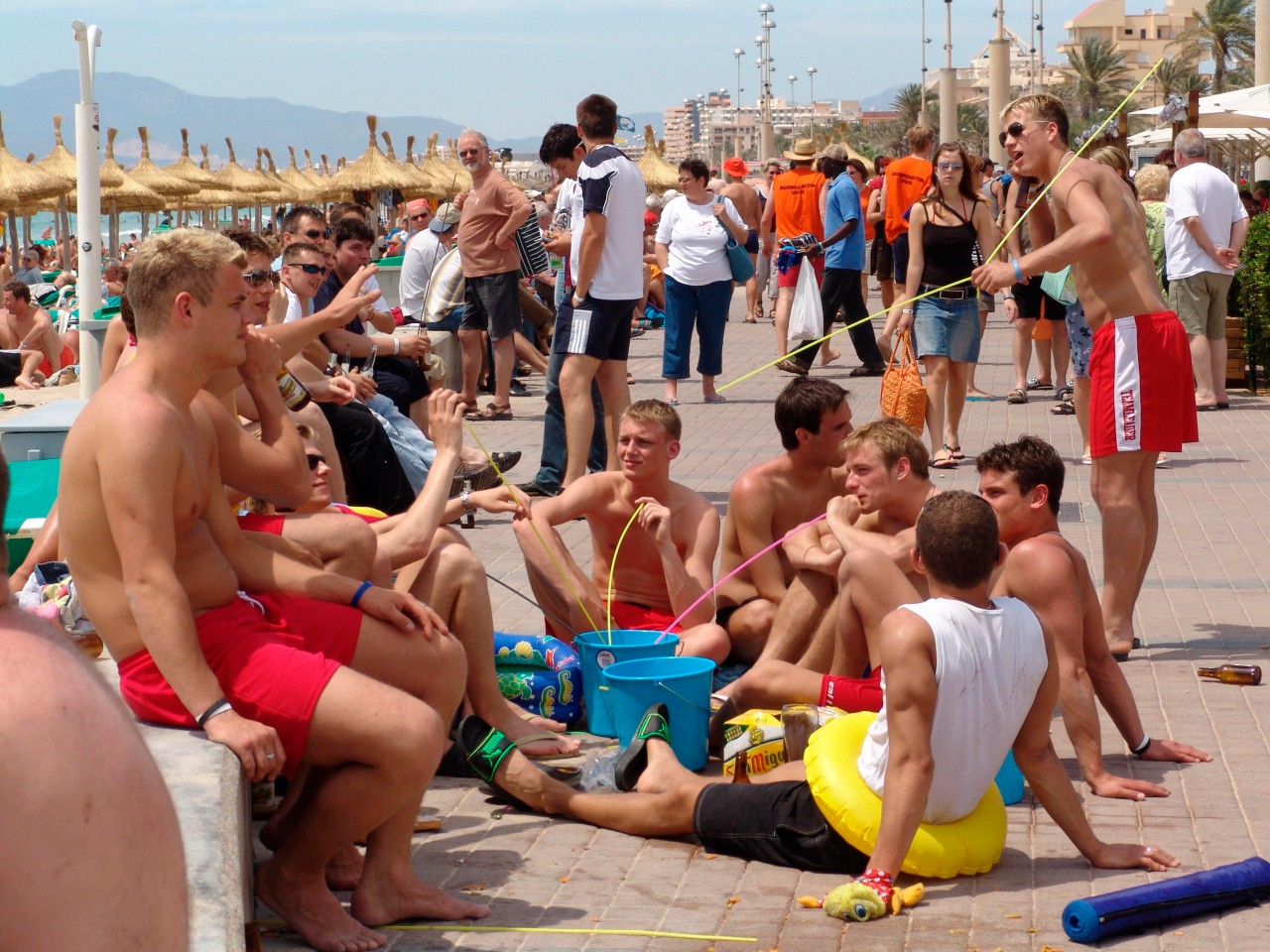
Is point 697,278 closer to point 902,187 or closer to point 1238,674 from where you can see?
point 902,187

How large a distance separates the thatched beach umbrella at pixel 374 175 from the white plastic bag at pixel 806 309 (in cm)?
3266

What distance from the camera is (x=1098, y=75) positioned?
95.2 m

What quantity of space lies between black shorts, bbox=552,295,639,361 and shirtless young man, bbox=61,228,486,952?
5111mm

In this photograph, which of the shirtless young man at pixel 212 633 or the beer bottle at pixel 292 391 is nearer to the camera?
the shirtless young man at pixel 212 633

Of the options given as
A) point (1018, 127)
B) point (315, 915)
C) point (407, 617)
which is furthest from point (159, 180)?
point (315, 915)

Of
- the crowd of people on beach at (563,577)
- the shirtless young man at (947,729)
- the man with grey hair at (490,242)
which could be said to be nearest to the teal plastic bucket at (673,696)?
the crowd of people on beach at (563,577)

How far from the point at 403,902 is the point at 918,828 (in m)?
1.32

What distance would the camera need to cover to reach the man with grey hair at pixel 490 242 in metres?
12.2

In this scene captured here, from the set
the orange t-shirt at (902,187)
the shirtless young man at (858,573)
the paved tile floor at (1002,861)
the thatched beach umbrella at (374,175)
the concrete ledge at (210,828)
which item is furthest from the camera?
the thatched beach umbrella at (374,175)

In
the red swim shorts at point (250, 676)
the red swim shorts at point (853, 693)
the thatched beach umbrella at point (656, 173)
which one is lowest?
the red swim shorts at point (853, 693)

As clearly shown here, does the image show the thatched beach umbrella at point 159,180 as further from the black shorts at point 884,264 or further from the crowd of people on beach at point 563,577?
the crowd of people on beach at point 563,577

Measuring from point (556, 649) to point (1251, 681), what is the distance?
2585 millimetres

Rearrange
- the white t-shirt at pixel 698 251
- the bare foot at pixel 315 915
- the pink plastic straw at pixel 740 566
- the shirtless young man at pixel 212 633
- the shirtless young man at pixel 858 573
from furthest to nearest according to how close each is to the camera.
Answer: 1. the white t-shirt at pixel 698 251
2. the pink plastic straw at pixel 740 566
3. the shirtless young man at pixel 858 573
4. the bare foot at pixel 315 915
5. the shirtless young man at pixel 212 633

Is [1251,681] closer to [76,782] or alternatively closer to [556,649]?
[556,649]
